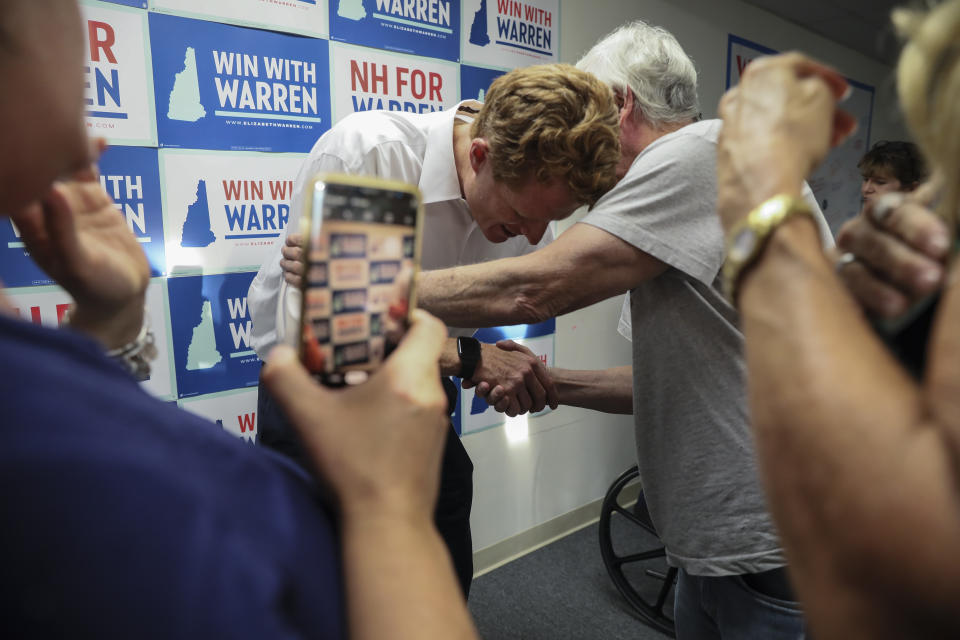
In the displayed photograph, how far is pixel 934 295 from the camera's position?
42 centimetres

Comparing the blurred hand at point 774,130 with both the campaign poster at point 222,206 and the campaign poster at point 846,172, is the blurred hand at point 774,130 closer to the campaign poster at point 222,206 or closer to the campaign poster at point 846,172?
the campaign poster at point 222,206

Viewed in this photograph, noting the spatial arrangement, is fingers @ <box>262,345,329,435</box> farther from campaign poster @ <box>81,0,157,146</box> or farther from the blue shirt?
campaign poster @ <box>81,0,157,146</box>

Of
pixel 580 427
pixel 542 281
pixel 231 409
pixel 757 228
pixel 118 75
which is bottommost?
pixel 580 427

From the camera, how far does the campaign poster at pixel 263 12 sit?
1682 mm

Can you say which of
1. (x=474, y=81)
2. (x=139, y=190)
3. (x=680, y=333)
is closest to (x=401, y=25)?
(x=474, y=81)

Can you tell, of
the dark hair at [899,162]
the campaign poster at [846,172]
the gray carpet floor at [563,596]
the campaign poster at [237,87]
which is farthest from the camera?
the campaign poster at [846,172]

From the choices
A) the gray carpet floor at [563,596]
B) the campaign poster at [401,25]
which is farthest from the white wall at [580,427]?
the campaign poster at [401,25]

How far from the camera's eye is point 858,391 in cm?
37

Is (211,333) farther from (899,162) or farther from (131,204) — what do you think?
(899,162)

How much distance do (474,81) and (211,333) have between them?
1.44m

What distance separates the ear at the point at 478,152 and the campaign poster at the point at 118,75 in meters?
0.93

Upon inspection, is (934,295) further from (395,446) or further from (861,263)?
(395,446)

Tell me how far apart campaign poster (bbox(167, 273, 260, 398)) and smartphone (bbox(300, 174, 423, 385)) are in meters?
1.47

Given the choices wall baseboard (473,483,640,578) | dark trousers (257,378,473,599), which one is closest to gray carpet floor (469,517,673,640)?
wall baseboard (473,483,640,578)
